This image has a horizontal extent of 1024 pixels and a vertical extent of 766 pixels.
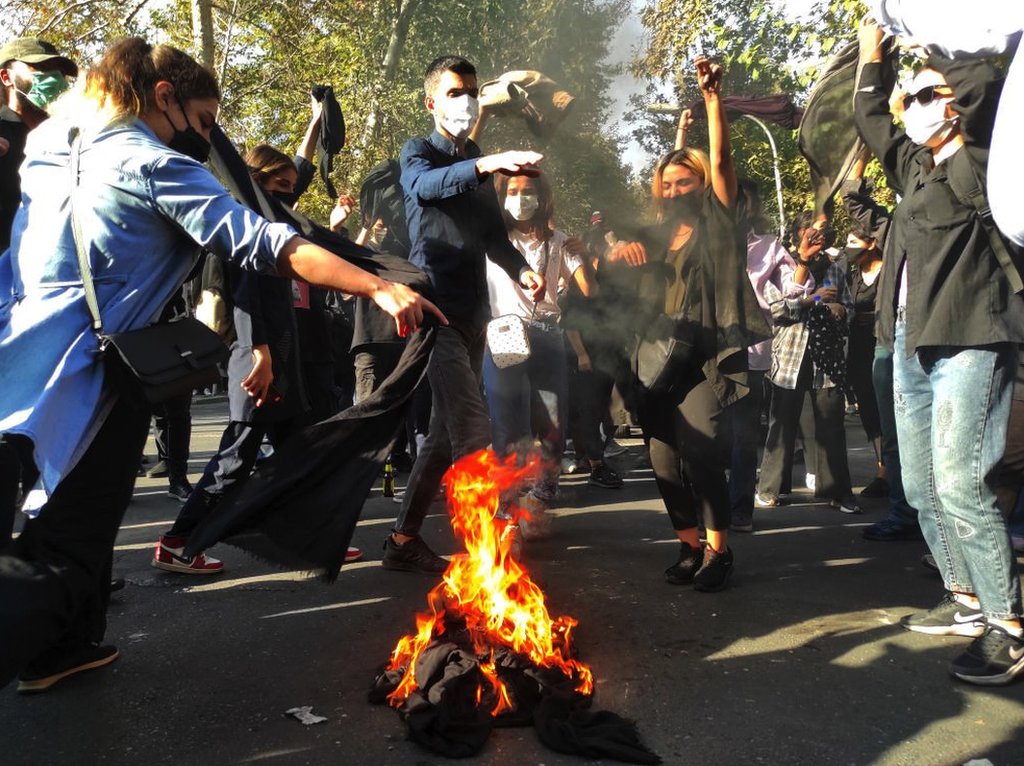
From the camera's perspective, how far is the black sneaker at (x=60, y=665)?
3.36 m

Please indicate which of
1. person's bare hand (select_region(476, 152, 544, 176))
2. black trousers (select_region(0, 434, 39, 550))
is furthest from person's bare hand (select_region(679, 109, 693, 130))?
black trousers (select_region(0, 434, 39, 550))

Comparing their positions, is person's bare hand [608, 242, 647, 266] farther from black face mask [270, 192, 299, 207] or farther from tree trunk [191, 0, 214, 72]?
tree trunk [191, 0, 214, 72]

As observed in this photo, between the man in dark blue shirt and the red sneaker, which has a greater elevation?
the man in dark blue shirt

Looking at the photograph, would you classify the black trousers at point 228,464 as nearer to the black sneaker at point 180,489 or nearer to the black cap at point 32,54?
the black cap at point 32,54

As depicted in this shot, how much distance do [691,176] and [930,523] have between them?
1.94m

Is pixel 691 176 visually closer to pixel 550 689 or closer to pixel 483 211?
pixel 483 211

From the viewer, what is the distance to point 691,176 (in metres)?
4.60

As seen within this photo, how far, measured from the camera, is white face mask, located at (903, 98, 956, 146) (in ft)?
12.1

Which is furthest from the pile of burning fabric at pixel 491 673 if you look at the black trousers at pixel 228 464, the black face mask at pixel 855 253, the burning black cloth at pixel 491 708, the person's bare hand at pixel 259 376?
the black face mask at pixel 855 253

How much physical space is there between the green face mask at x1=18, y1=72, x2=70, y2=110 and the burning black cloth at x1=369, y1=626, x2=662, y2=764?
337cm

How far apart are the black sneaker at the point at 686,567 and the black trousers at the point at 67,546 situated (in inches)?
104

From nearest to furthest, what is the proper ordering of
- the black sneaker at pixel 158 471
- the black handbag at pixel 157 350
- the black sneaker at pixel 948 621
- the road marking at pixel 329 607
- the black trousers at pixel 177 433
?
the black handbag at pixel 157 350
the black sneaker at pixel 948 621
the road marking at pixel 329 607
the black trousers at pixel 177 433
the black sneaker at pixel 158 471

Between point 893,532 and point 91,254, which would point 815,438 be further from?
point 91,254

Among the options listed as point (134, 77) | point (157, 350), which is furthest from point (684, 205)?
point (157, 350)
